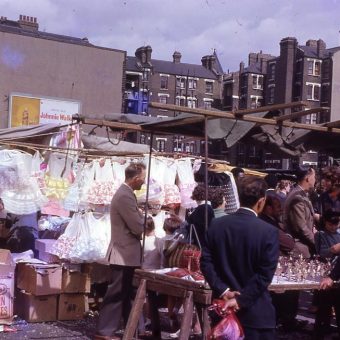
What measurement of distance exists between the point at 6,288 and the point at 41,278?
463mm

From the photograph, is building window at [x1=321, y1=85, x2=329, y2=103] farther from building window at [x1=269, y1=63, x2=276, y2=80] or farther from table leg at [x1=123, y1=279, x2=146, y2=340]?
table leg at [x1=123, y1=279, x2=146, y2=340]

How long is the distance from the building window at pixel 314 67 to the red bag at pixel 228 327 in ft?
212

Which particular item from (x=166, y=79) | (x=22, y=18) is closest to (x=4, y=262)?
(x=22, y=18)

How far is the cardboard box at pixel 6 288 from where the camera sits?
8.48 meters

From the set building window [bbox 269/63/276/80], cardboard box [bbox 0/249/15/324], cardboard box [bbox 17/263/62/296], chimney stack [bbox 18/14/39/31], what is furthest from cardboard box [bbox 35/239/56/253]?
building window [bbox 269/63/276/80]

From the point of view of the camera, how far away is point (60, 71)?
41.2 metres

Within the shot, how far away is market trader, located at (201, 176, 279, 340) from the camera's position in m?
4.62

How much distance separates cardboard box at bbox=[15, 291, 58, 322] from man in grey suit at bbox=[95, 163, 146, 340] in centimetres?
145

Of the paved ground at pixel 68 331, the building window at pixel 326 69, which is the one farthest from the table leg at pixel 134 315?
the building window at pixel 326 69

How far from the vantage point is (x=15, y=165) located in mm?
9781

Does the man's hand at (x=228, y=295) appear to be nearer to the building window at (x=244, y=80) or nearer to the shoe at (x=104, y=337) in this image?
the shoe at (x=104, y=337)

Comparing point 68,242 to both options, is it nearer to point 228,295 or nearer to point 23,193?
point 23,193

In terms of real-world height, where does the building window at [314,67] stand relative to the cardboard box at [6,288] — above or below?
above

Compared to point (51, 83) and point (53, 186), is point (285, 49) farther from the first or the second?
point (53, 186)
